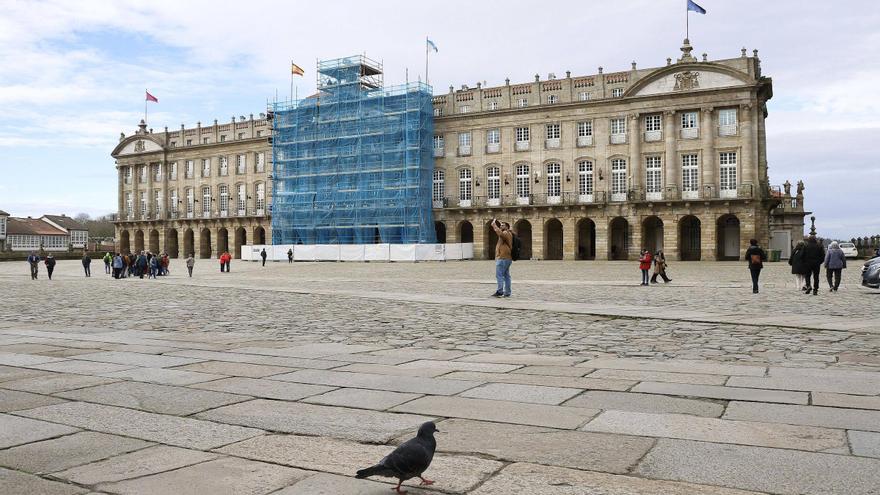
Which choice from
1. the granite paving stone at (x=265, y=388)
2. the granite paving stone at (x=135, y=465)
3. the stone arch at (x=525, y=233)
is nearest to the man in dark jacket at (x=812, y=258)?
the granite paving stone at (x=265, y=388)

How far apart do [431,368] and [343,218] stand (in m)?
55.6

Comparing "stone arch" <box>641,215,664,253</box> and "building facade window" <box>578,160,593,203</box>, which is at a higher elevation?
"building facade window" <box>578,160,593,203</box>

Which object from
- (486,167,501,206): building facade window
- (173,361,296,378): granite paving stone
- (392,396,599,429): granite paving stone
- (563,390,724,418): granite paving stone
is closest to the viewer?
(392,396,599,429): granite paving stone

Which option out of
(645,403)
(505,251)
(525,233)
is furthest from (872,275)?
(525,233)

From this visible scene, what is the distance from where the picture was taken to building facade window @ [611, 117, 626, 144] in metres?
54.9

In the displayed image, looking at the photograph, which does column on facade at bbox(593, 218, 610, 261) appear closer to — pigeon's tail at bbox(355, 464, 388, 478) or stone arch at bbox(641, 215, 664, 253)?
stone arch at bbox(641, 215, 664, 253)

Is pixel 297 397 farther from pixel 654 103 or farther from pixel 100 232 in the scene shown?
pixel 100 232

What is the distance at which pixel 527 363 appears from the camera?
7730 millimetres

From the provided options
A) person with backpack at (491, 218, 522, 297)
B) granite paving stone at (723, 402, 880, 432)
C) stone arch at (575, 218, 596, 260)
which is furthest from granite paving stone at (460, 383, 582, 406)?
stone arch at (575, 218, 596, 260)

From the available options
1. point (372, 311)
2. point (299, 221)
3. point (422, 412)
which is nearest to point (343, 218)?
point (299, 221)

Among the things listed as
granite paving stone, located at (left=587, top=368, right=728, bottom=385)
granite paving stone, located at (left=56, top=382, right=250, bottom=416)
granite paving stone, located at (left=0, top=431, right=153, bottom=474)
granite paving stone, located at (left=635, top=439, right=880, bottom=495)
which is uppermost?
granite paving stone, located at (left=0, top=431, right=153, bottom=474)

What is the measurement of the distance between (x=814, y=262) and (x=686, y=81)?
35517mm

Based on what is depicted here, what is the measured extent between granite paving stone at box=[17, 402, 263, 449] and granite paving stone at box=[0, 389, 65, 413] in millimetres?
170

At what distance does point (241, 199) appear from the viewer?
73.5 meters
